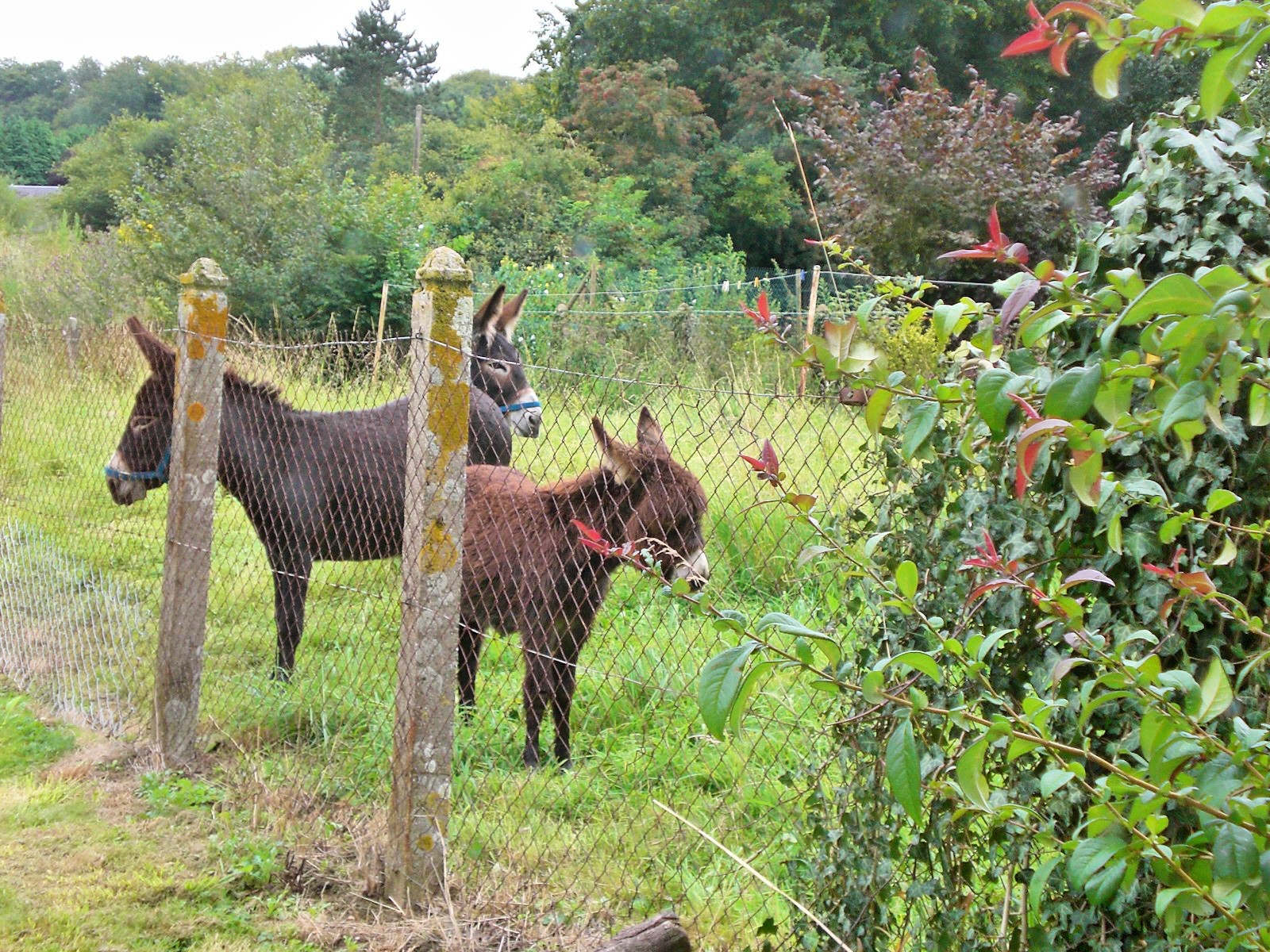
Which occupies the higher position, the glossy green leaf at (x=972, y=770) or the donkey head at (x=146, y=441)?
the glossy green leaf at (x=972, y=770)

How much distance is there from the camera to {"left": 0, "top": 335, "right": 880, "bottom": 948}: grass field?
343 centimetres

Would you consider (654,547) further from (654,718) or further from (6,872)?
→ (6,872)

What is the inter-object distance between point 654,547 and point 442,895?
1548 mm

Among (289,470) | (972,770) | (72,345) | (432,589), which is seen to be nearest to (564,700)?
(432,589)

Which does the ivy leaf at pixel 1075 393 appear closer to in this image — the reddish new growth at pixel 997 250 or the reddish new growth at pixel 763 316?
the reddish new growth at pixel 997 250

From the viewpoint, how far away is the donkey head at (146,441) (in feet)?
18.9

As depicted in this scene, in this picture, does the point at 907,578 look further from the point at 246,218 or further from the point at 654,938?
the point at 246,218

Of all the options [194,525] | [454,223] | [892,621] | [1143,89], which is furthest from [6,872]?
[1143,89]

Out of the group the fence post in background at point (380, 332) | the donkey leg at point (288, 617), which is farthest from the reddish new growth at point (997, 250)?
the donkey leg at point (288, 617)

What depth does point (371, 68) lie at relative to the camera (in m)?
51.7

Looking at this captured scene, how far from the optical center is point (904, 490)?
2.50 metres

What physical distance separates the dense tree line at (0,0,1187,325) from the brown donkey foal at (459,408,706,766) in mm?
11570

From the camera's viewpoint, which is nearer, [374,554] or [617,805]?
[617,805]

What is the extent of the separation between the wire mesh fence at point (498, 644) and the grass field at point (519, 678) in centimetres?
2
